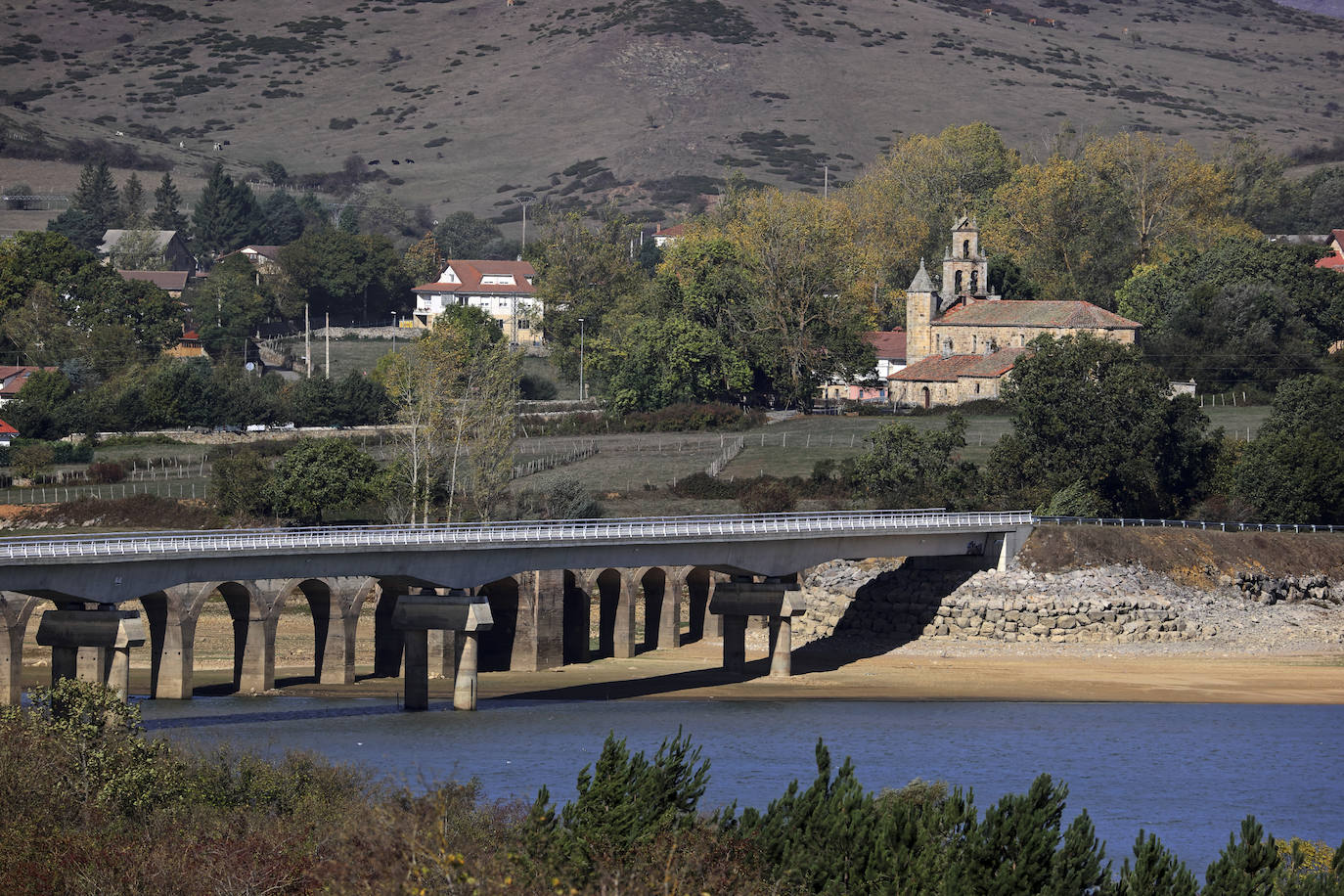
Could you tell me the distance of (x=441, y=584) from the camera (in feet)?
→ 267

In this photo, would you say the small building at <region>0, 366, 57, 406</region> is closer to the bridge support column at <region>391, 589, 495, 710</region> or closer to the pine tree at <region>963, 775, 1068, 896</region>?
the bridge support column at <region>391, 589, 495, 710</region>

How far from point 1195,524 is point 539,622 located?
3673cm

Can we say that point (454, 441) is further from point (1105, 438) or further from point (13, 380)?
point (13, 380)

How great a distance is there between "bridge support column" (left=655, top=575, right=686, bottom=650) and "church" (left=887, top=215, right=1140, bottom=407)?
54995mm

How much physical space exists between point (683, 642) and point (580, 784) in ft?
201

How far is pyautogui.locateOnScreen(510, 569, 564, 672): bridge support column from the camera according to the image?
9331 centimetres

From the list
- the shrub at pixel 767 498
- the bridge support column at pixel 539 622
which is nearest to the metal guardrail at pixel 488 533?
the bridge support column at pixel 539 622

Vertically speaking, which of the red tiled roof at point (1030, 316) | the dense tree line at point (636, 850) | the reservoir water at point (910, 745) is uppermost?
the red tiled roof at point (1030, 316)

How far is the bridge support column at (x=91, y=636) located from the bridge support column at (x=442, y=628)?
10947 millimetres

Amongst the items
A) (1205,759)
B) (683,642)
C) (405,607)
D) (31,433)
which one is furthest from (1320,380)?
(31,433)

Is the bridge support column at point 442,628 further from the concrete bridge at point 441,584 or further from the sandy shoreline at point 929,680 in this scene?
the sandy shoreline at point 929,680

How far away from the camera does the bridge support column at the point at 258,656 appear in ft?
284

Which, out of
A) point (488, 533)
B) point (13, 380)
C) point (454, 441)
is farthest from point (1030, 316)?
point (488, 533)

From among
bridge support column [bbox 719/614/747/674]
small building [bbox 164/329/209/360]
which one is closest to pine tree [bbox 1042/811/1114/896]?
bridge support column [bbox 719/614/747/674]
